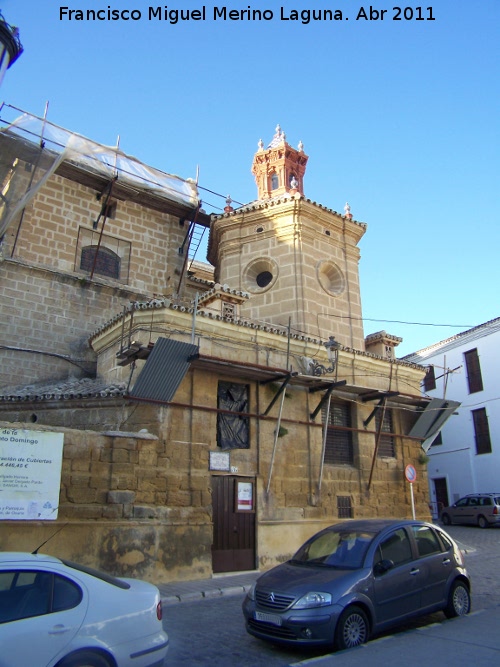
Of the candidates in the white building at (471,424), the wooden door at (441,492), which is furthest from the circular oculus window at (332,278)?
the wooden door at (441,492)

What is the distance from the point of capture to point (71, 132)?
55.8 ft

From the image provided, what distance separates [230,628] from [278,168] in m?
17.2

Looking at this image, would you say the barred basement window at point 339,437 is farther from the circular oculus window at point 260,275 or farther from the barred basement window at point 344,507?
the circular oculus window at point 260,275

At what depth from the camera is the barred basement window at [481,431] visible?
78.9 feet

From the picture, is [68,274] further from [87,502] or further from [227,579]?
[227,579]

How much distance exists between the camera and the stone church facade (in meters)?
10.4

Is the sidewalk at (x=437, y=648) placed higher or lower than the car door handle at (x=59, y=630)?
lower

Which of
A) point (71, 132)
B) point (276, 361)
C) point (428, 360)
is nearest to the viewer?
point (276, 361)

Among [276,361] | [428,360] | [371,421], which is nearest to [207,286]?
[276,361]

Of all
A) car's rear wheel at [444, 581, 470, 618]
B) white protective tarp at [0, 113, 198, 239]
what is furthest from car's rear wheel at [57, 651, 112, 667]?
white protective tarp at [0, 113, 198, 239]

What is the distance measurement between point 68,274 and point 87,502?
24.8 feet

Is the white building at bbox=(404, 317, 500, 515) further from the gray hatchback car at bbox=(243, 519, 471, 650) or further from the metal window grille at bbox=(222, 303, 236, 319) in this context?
the gray hatchback car at bbox=(243, 519, 471, 650)

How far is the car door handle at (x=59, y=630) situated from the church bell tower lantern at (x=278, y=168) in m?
18.1

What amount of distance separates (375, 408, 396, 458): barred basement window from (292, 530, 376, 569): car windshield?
25.8ft
